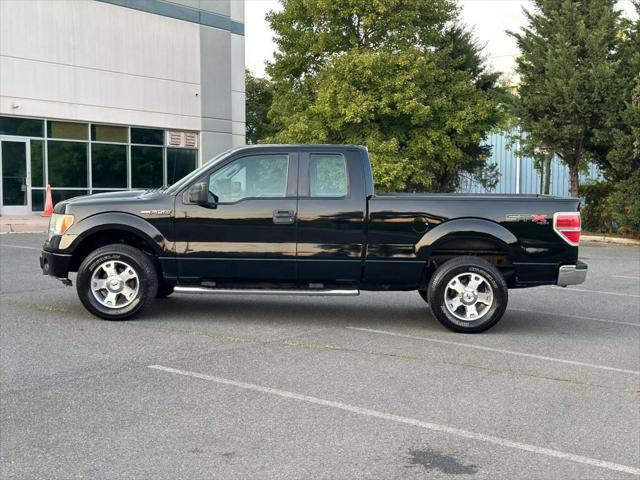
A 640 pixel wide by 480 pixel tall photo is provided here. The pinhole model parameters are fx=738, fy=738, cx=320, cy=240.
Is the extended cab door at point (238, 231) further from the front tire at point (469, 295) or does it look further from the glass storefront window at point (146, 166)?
the glass storefront window at point (146, 166)

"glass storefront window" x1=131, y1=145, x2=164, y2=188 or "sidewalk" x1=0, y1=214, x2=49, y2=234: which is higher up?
Answer: "glass storefront window" x1=131, y1=145, x2=164, y2=188

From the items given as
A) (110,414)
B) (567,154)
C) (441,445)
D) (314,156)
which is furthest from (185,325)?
(567,154)

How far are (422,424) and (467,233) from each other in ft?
11.2

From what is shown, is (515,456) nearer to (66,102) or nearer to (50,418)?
(50,418)

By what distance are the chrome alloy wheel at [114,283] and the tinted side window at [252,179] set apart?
128 centimetres

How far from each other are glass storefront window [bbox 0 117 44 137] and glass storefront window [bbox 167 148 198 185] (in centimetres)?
609

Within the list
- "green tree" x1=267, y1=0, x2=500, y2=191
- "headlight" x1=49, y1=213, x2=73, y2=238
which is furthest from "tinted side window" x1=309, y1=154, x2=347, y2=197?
"green tree" x1=267, y1=0, x2=500, y2=191

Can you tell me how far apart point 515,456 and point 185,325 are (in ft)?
14.7

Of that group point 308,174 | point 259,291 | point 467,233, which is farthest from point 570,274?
point 259,291

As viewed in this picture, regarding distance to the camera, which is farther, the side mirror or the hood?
the hood

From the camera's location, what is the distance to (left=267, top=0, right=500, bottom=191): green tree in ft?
86.9

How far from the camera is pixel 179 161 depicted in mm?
32188

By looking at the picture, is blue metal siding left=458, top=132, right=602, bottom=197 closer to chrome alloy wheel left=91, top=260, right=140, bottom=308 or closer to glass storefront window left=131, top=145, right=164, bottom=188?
glass storefront window left=131, top=145, right=164, bottom=188

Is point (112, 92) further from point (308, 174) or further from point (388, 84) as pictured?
point (308, 174)
